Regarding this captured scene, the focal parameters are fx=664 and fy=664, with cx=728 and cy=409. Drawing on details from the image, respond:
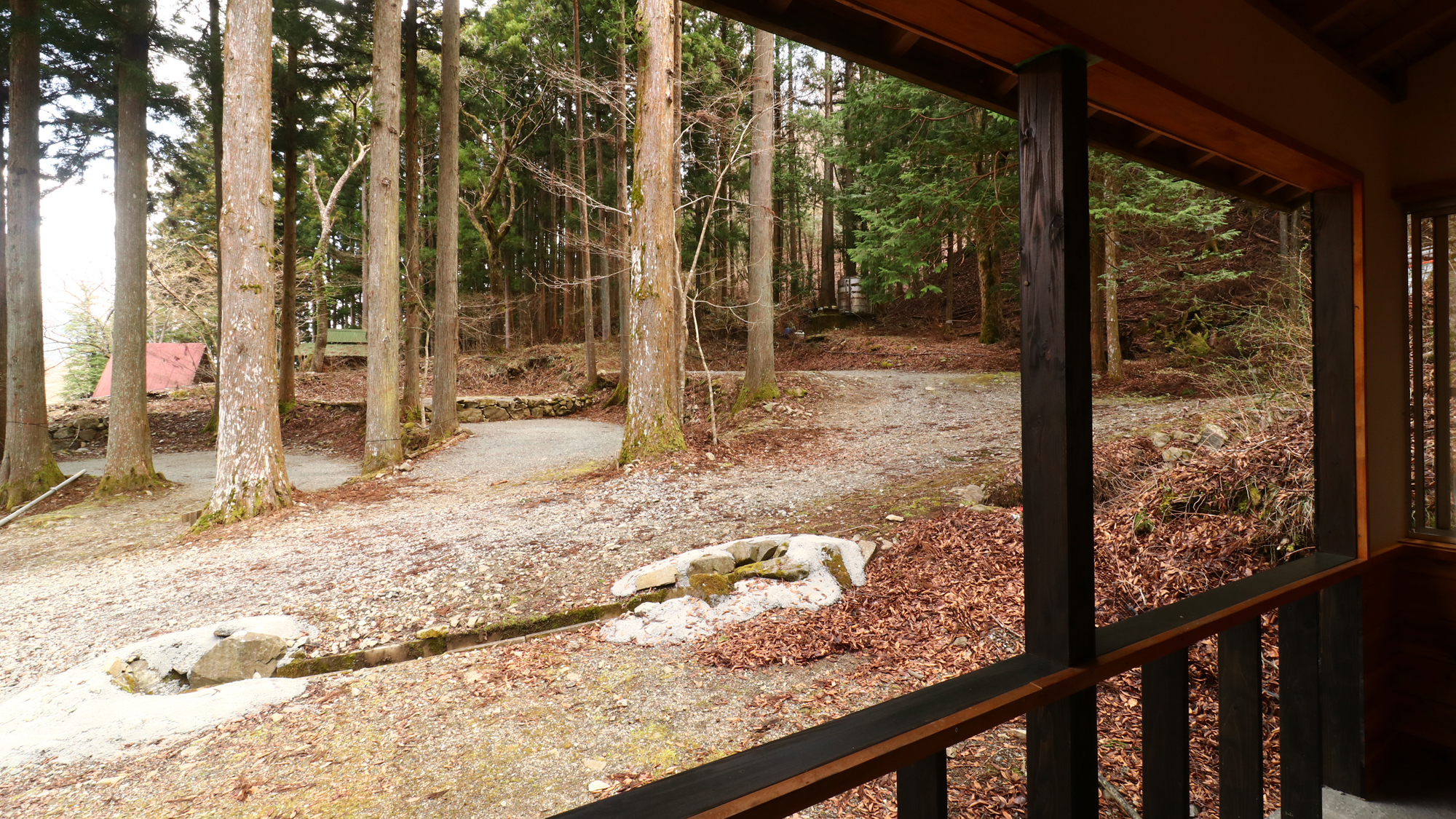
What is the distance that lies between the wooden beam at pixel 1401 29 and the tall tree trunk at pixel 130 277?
11.2 metres

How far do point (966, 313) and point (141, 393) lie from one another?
16.3 m

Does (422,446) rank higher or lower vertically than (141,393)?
lower

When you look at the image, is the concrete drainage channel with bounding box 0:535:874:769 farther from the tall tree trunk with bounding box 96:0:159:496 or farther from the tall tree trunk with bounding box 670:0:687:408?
the tall tree trunk with bounding box 96:0:159:496

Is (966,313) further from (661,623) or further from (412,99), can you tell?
(661,623)

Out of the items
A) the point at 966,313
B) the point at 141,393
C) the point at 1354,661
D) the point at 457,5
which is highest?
the point at 457,5

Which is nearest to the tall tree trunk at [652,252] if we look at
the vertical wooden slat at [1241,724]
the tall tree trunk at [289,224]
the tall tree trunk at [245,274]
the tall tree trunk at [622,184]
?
the tall tree trunk at [622,184]

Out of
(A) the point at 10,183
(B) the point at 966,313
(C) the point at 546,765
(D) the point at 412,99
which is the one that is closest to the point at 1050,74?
(C) the point at 546,765

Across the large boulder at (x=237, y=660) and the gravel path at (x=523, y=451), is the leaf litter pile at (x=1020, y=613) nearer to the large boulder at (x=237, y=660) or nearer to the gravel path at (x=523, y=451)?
the large boulder at (x=237, y=660)

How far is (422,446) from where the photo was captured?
10.4 meters

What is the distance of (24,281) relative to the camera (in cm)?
798

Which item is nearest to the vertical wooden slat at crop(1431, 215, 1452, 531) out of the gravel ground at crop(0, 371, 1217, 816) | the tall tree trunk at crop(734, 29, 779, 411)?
the gravel ground at crop(0, 371, 1217, 816)

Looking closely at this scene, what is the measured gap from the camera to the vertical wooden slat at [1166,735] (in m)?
1.68

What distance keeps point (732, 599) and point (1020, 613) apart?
1.62m

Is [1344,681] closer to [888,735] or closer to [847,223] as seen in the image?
[888,735]
